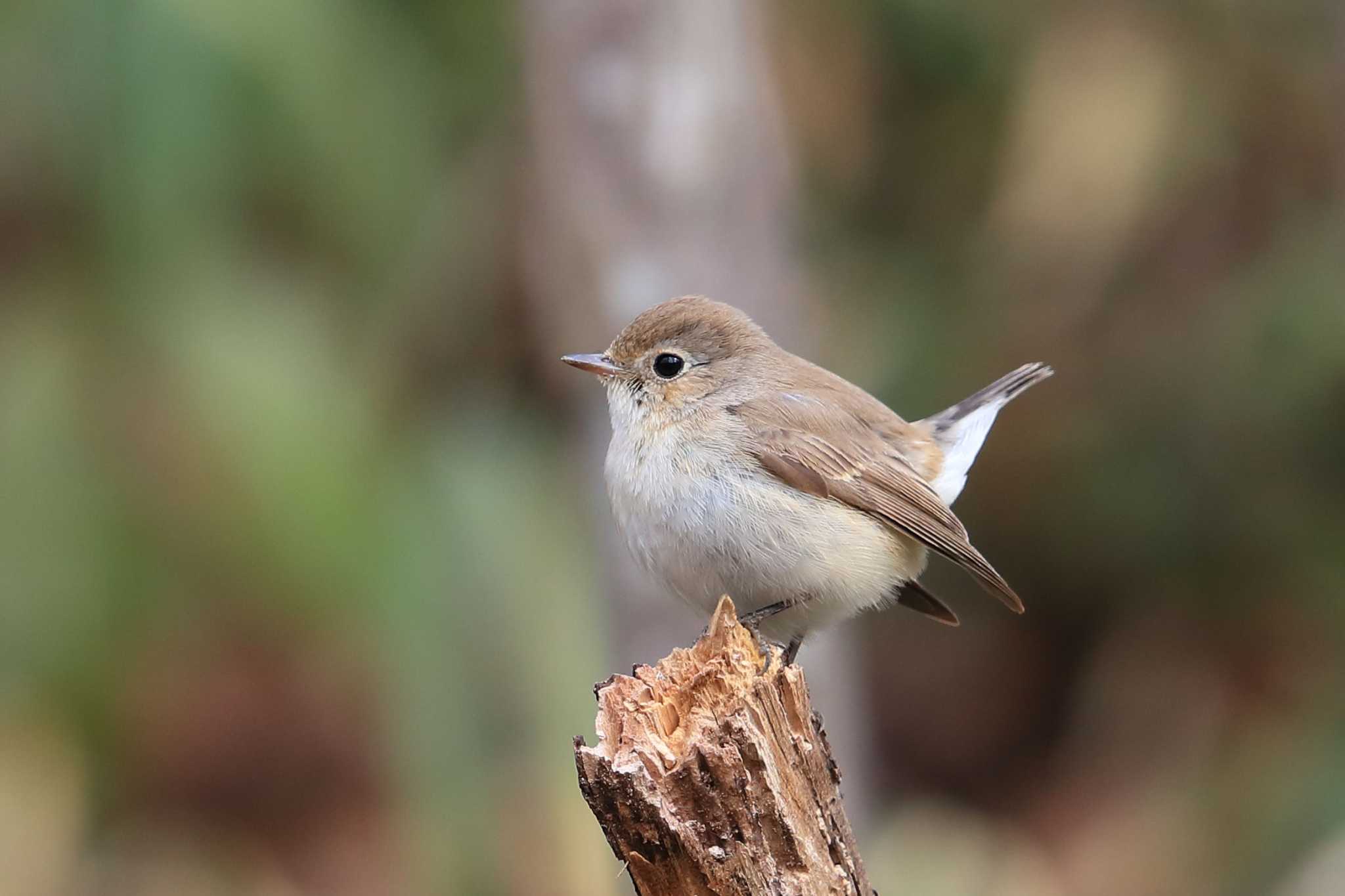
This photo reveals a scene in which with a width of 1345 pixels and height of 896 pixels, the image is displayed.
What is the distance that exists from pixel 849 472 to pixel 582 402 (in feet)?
7.97

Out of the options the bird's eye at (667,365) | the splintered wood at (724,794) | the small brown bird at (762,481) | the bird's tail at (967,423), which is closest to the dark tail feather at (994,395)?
the bird's tail at (967,423)

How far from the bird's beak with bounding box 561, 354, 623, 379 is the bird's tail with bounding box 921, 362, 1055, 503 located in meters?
1.11

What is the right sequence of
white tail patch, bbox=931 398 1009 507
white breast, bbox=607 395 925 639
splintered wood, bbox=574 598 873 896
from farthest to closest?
white tail patch, bbox=931 398 1009 507 < white breast, bbox=607 395 925 639 < splintered wood, bbox=574 598 873 896

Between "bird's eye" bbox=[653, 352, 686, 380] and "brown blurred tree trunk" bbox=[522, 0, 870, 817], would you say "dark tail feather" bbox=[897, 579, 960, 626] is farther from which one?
"brown blurred tree trunk" bbox=[522, 0, 870, 817]

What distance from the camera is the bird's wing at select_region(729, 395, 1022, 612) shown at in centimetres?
381

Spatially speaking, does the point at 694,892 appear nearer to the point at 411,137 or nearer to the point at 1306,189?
the point at 411,137

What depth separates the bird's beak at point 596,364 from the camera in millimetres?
4059

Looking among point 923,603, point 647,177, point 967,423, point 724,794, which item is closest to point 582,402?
point 647,177

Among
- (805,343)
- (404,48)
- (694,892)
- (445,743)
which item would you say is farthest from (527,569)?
(694,892)

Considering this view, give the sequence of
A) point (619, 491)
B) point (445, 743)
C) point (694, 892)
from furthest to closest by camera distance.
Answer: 1. point (445, 743)
2. point (619, 491)
3. point (694, 892)

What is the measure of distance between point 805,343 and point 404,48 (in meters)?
2.62

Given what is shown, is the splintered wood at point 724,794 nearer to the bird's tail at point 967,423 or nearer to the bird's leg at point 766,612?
the bird's leg at point 766,612

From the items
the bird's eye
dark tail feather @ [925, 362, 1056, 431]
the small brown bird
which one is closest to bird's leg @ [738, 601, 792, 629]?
the small brown bird

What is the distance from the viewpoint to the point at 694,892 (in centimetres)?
245
